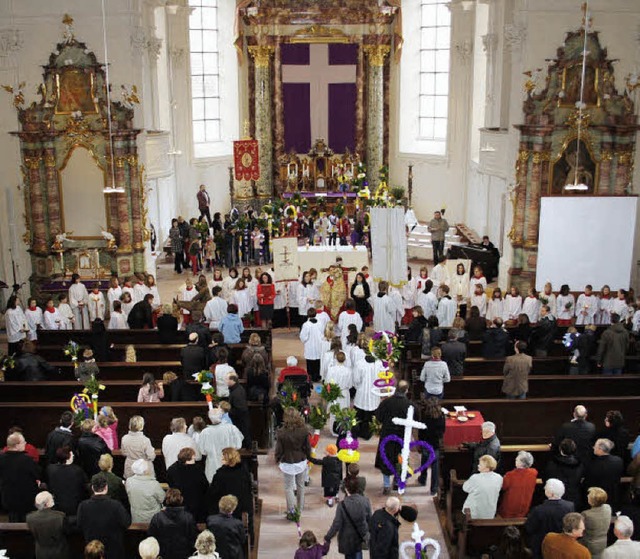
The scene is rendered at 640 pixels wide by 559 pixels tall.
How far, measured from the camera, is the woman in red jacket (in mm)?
15547

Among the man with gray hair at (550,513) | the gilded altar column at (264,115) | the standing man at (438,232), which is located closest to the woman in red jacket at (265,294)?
the standing man at (438,232)

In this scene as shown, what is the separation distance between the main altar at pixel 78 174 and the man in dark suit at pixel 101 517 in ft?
36.1

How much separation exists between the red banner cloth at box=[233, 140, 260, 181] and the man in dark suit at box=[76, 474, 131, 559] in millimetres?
17873

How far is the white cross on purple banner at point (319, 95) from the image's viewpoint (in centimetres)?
2733

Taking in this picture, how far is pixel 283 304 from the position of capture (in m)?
16.7

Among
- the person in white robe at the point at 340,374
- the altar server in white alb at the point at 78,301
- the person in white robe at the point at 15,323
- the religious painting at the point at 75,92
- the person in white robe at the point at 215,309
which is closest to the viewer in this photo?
the person in white robe at the point at 340,374

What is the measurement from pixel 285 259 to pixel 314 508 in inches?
296

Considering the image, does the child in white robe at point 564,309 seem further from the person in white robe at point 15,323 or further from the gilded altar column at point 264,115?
the gilded altar column at point 264,115

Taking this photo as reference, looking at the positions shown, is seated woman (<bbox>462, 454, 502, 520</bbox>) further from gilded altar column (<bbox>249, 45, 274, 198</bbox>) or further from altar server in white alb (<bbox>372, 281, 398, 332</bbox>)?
gilded altar column (<bbox>249, 45, 274, 198</bbox>)

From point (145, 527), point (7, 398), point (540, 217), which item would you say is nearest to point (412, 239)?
point (540, 217)

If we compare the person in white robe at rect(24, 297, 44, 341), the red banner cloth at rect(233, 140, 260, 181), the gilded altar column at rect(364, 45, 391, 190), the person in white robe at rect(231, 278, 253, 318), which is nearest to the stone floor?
the person in white robe at rect(231, 278, 253, 318)

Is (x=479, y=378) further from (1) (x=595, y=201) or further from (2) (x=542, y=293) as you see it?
(1) (x=595, y=201)

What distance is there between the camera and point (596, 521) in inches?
281

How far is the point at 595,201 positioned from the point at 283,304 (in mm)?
6779
